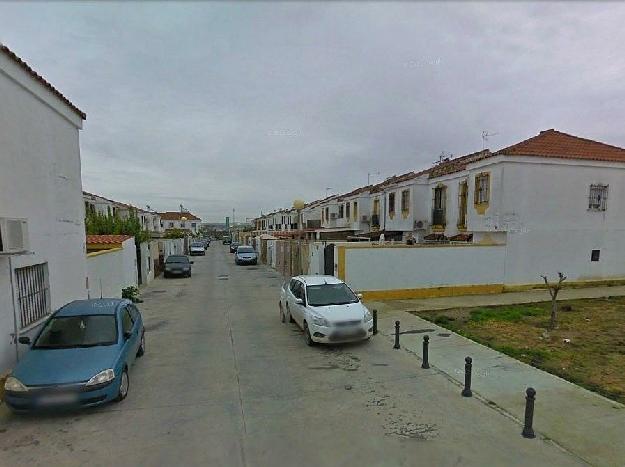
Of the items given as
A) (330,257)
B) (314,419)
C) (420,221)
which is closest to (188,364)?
(314,419)

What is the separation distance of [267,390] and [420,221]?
62.9 feet

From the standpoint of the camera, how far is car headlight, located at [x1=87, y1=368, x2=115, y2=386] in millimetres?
5031

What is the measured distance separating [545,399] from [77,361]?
7206mm

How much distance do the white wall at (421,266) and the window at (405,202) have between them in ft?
30.9

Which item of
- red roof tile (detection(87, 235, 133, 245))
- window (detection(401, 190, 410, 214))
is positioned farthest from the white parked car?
window (detection(401, 190, 410, 214))

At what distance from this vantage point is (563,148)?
16188 millimetres

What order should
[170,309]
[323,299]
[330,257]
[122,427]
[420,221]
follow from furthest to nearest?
[420,221], [330,257], [170,309], [323,299], [122,427]

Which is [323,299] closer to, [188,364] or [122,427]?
[188,364]

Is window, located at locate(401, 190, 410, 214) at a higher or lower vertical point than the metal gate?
higher

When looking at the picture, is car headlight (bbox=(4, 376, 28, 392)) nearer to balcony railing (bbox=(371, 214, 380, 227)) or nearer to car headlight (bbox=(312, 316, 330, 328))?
car headlight (bbox=(312, 316, 330, 328))

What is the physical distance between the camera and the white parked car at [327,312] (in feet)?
26.0

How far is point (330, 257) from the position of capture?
14.6 metres

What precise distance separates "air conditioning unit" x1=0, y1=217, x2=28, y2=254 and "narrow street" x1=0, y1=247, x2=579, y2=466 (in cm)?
243

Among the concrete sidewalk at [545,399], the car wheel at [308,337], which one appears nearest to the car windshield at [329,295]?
the car wheel at [308,337]
